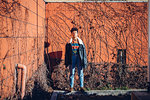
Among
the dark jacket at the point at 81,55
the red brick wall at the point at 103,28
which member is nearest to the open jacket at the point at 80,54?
the dark jacket at the point at 81,55

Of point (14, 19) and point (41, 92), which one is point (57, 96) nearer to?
point (41, 92)

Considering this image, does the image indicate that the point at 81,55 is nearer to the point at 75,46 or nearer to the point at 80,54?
the point at 80,54

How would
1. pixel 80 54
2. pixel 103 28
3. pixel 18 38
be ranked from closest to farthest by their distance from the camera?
pixel 18 38
pixel 80 54
pixel 103 28

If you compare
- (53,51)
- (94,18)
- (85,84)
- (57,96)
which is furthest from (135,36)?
(57,96)

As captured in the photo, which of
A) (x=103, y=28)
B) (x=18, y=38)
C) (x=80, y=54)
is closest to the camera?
(x=18, y=38)

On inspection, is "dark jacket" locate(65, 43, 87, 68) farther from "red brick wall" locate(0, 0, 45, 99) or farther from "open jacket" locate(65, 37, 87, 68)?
"red brick wall" locate(0, 0, 45, 99)

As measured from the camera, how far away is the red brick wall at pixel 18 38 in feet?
9.03

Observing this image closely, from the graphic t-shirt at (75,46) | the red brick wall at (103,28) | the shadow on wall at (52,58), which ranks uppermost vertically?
the red brick wall at (103,28)

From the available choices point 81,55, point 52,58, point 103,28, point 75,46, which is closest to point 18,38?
point 75,46

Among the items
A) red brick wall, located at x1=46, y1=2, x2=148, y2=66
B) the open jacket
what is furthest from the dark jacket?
red brick wall, located at x1=46, y1=2, x2=148, y2=66

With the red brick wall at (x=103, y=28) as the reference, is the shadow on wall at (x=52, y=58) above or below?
below

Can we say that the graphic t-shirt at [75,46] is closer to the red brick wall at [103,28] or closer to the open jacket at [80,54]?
the open jacket at [80,54]

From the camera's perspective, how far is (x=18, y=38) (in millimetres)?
3359

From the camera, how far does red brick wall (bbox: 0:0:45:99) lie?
2.75 metres
